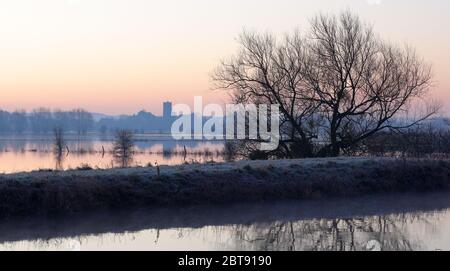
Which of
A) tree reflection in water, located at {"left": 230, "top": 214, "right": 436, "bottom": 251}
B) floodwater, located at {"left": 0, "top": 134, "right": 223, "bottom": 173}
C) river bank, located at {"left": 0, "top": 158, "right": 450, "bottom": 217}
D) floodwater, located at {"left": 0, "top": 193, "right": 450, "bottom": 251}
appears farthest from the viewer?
floodwater, located at {"left": 0, "top": 134, "right": 223, "bottom": 173}

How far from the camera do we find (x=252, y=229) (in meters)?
14.6

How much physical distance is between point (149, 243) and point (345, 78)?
21151 millimetres

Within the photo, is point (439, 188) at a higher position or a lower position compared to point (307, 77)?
lower

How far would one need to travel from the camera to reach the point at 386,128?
106ft

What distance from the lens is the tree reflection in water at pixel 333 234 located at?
39.6 feet

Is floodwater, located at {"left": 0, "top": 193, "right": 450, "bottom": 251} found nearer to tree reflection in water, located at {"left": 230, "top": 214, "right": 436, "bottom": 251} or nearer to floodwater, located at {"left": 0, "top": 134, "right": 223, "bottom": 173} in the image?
tree reflection in water, located at {"left": 230, "top": 214, "right": 436, "bottom": 251}

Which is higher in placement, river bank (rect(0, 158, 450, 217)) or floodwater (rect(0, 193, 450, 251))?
river bank (rect(0, 158, 450, 217))

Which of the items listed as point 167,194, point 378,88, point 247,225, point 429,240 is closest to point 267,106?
point 378,88

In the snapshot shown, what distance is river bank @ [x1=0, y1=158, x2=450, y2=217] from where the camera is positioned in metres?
16.2

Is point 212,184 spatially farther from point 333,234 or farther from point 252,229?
point 333,234

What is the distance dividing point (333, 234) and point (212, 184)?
5901mm

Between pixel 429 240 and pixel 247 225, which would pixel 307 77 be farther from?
pixel 429 240

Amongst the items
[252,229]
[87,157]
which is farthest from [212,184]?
[87,157]

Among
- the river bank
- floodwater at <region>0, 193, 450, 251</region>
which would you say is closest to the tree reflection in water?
floodwater at <region>0, 193, 450, 251</region>
